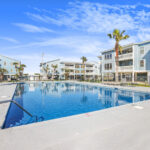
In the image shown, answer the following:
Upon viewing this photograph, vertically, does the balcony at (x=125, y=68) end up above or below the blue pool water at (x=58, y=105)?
above

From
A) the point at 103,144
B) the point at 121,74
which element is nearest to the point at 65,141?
the point at 103,144

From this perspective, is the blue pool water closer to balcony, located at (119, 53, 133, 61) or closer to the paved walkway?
the paved walkway

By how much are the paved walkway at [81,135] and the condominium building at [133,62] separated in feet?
76.0

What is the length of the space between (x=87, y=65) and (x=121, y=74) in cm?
2914

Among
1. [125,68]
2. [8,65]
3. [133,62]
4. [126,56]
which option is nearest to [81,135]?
[133,62]

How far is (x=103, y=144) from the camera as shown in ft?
12.3

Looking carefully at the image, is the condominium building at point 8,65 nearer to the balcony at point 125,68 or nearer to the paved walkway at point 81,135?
the balcony at point 125,68

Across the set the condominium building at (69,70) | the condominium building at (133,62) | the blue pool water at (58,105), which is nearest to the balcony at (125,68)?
the condominium building at (133,62)

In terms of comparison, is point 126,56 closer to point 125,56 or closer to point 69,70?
point 125,56

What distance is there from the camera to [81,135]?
13.9 feet

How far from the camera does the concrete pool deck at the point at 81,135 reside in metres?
3.66

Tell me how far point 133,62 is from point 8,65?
45673 mm

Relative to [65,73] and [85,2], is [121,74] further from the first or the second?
[65,73]

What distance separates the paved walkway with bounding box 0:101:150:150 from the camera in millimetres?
3656
